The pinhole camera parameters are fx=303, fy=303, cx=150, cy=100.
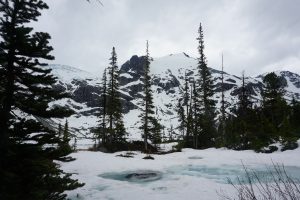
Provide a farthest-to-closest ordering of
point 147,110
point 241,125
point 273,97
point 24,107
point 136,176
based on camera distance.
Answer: point 147,110 < point 273,97 < point 241,125 < point 136,176 < point 24,107

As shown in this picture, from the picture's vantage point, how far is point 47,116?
21.9ft

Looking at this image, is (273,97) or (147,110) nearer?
(273,97)

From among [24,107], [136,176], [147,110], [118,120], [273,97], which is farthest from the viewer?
[118,120]

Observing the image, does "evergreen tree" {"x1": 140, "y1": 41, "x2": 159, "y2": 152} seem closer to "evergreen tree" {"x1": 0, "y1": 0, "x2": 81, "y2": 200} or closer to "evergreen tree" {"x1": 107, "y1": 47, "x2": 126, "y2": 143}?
"evergreen tree" {"x1": 107, "y1": 47, "x2": 126, "y2": 143}

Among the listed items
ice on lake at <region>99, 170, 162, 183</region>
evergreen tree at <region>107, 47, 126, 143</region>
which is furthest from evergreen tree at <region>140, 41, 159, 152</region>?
ice on lake at <region>99, 170, 162, 183</region>

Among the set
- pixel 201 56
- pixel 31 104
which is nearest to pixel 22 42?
pixel 31 104

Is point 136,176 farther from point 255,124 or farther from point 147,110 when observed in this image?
point 147,110

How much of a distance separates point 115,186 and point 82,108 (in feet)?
626

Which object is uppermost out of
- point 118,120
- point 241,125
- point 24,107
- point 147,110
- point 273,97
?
point 273,97

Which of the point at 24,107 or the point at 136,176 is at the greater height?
the point at 24,107

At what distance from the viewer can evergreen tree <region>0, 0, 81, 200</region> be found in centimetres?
610

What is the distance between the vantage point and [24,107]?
256 inches

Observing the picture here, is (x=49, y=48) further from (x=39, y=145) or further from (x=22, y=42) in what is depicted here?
(x=39, y=145)

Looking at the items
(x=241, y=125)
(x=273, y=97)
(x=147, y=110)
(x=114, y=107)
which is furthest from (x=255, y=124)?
(x=114, y=107)
